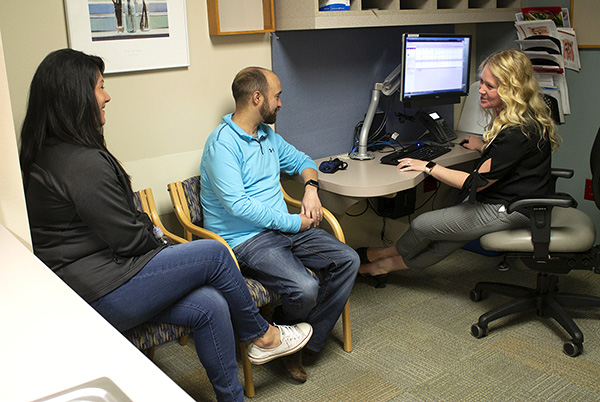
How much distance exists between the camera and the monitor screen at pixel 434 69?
9.17ft

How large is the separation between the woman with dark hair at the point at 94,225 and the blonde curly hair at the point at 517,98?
1.33m

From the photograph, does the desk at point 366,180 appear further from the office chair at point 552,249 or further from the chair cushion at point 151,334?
the chair cushion at point 151,334

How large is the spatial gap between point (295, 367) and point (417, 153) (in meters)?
1.21

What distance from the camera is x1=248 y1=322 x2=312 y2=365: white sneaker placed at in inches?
79.9

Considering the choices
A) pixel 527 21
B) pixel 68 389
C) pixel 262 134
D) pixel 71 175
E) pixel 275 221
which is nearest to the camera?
pixel 68 389

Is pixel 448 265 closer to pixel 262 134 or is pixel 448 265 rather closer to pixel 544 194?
pixel 544 194

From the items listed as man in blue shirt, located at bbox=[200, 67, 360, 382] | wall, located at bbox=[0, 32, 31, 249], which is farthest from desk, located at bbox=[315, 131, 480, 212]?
wall, located at bbox=[0, 32, 31, 249]

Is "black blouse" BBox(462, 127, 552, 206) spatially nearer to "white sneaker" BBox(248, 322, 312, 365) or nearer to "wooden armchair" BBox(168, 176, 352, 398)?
"wooden armchair" BBox(168, 176, 352, 398)

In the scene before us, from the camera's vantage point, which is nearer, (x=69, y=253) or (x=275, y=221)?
(x=69, y=253)

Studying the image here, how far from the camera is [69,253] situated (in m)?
1.68

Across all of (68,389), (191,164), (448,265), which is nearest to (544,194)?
(448,265)

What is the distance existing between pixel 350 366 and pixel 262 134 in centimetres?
100

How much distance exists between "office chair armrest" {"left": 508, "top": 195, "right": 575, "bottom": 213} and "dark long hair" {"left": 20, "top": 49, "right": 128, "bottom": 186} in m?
1.59

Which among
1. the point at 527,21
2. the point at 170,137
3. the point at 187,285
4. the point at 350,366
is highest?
the point at 527,21
